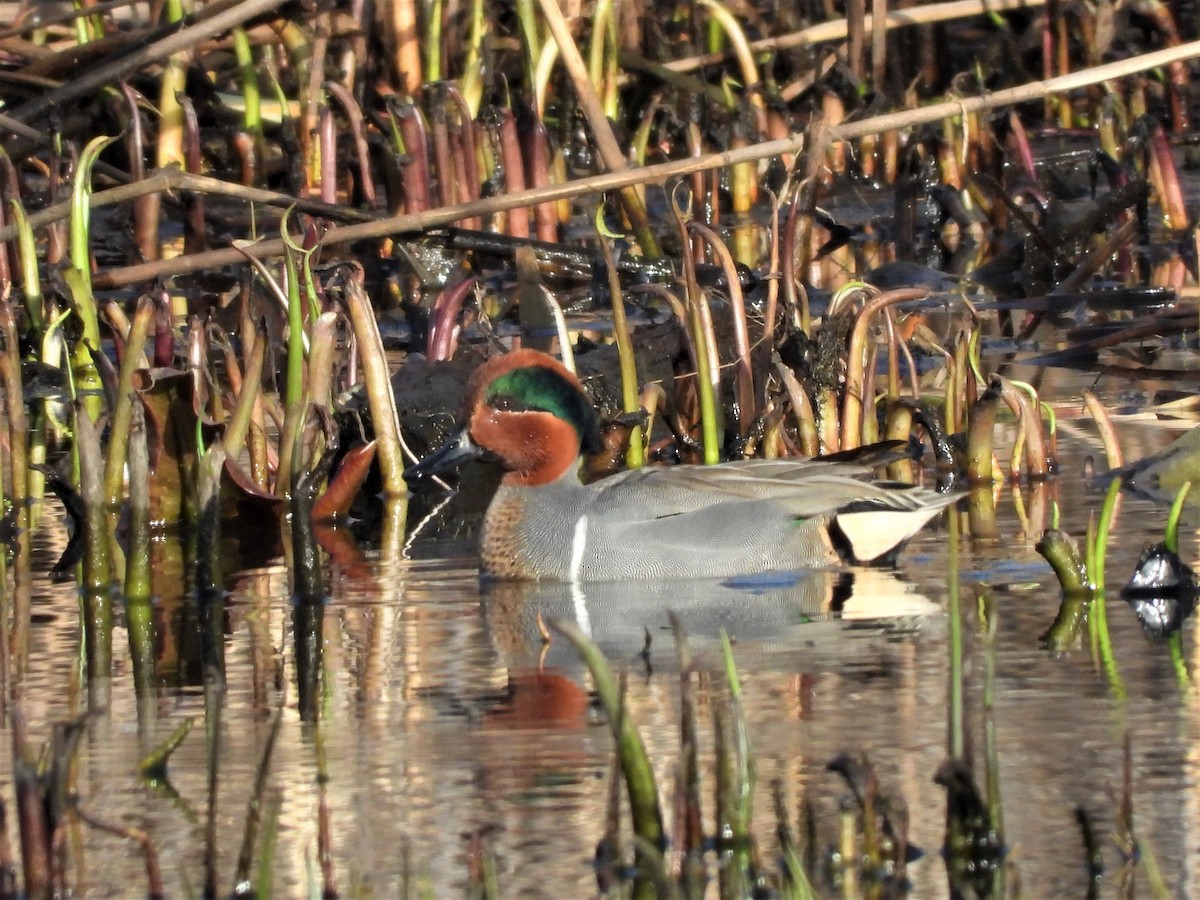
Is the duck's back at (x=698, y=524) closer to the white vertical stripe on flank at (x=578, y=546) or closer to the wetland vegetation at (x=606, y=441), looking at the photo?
the white vertical stripe on flank at (x=578, y=546)

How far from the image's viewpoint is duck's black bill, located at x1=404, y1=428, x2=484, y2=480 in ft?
20.7

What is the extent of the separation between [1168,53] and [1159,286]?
227 centimetres

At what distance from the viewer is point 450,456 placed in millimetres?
6344

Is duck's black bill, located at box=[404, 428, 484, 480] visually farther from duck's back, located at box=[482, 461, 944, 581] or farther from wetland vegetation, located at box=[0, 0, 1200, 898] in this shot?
duck's back, located at box=[482, 461, 944, 581]

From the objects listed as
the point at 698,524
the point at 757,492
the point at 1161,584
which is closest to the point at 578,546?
the point at 698,524

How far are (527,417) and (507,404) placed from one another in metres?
0.07

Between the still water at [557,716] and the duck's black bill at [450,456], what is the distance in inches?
14.8

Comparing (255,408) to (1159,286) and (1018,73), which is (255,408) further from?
(1018,73)

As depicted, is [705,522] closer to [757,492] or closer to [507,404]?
[757,492]

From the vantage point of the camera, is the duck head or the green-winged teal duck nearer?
the green-winged teal duck

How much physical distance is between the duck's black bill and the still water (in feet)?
1.23

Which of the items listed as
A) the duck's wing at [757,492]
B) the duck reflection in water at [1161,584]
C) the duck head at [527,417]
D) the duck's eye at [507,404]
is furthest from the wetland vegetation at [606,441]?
the duck's eye at [507,404]

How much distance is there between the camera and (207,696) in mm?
4207

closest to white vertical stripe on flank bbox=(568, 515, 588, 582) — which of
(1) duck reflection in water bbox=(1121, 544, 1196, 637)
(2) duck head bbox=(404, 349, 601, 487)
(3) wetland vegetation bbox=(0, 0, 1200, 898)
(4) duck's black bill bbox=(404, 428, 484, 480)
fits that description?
(3) wetland vegetation bbox=(0, 0, 1200, 898)
